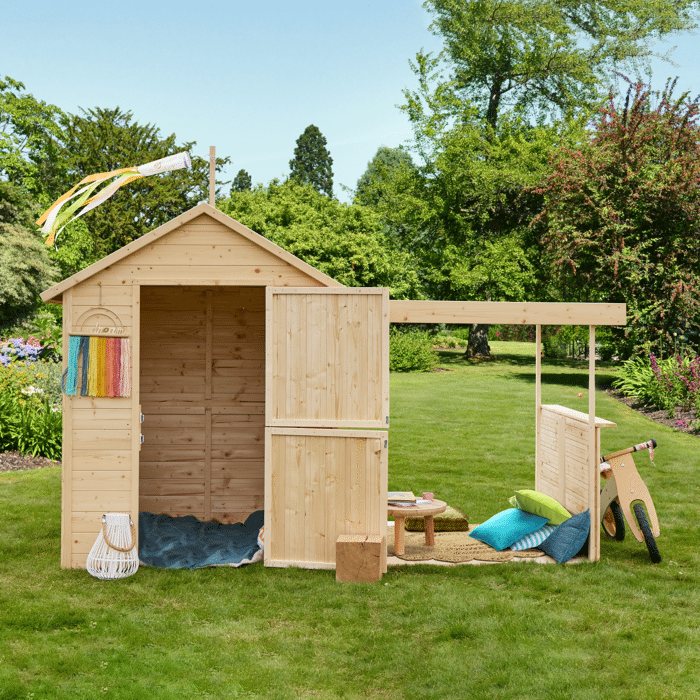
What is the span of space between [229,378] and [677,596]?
4.94 m

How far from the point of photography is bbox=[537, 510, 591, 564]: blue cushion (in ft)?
23.0

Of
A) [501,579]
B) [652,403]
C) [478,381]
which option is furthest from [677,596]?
[478,381]

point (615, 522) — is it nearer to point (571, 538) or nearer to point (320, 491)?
point (571, 538)

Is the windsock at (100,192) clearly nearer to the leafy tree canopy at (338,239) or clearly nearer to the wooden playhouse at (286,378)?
the wooden playhouse at (286,378)

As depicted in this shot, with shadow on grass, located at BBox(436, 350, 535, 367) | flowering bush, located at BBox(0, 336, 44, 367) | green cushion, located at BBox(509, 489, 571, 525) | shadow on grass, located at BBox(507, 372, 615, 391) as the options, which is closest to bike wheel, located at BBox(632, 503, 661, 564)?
green cushion, located at BBox(509, 489, 571, 525)

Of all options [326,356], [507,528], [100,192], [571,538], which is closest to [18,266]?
[100,192]

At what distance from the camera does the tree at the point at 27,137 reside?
29.9 meters

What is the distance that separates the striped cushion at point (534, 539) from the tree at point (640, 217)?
1228 cm

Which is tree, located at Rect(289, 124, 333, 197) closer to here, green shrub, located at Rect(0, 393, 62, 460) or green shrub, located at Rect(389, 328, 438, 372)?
green shrub, located at Rect(389, 328, 438, 372)

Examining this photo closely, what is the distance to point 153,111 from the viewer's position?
3531cm

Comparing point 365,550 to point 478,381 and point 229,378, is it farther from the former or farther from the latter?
point 478,381

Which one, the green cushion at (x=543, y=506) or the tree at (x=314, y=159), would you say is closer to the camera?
the green cushion at (x=543, y=506)

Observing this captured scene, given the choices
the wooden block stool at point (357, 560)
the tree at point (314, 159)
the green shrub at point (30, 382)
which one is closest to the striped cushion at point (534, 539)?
the wooden block stool at point (357, 560)

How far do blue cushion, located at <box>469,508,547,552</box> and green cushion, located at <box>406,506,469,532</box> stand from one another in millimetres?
319
